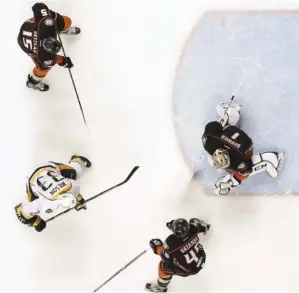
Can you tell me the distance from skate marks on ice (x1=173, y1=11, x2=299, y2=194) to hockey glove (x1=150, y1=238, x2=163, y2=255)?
50 centimetres

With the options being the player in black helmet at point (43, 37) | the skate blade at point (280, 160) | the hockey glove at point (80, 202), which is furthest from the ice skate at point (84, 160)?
the skate blade at point (280, 160)

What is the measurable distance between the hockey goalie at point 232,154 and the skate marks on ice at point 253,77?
2.6 inches

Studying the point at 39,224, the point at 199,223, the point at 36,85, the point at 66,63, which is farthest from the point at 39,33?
the point at 199,223

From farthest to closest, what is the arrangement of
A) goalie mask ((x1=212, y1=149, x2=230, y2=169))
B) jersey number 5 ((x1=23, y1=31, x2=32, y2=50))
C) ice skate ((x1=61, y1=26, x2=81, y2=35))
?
ice skate ((x1=61, y1=26, x2=81, y2=35))
jersey number 5 ((x1=23, y1=31, x2=32, y2=50))
goalie mask ((x1=212, y1=149, x2=230, y2=169))

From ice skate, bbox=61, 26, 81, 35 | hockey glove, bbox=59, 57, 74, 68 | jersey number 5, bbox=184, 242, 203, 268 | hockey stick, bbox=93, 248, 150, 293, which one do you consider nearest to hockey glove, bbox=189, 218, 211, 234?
jersey number 5, bbox=184, 242, 203, 268

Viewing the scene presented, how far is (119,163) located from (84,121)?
25 cm

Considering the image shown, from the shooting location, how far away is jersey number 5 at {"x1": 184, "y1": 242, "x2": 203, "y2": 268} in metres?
2.26

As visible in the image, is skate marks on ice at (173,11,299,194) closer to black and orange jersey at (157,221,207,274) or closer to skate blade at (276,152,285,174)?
skate blade at (276,152,285,174)

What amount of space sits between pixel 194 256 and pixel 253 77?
2.69 feet

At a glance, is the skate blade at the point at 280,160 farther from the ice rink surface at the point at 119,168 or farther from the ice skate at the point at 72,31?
the ice skate at the point at 72,31

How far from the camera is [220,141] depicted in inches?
86.9

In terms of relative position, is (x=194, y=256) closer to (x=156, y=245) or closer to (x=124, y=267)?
(x=156, y=245)

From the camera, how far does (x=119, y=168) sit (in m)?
2.54

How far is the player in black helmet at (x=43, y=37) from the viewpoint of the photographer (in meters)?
2.23
